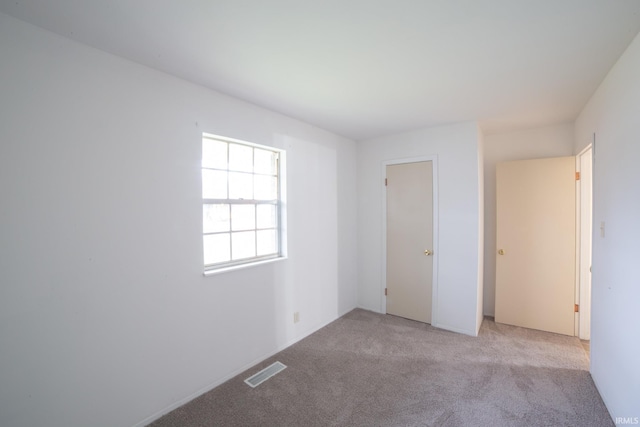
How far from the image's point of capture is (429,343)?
298 centimetres

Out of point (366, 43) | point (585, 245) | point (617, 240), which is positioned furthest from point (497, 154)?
point (366, 43)

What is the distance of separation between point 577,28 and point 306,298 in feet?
10.1

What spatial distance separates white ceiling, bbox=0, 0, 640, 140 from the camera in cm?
135

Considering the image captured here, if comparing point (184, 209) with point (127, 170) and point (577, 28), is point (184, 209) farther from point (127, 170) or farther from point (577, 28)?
point (577, 28)

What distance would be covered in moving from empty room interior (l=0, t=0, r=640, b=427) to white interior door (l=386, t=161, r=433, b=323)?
0.04 m

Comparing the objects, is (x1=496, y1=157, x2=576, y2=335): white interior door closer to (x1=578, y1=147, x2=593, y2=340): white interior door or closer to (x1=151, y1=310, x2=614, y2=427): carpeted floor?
(x1=578, y1=147, x2=593, y2=340): white interior door

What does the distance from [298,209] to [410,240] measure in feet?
5.28

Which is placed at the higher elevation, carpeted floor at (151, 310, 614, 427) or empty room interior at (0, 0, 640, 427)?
empty room interior at (0, 0, 640, 427)

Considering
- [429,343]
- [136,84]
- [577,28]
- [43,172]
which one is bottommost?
[429,343]

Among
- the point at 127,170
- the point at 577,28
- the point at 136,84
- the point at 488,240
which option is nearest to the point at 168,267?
the point at 127,170

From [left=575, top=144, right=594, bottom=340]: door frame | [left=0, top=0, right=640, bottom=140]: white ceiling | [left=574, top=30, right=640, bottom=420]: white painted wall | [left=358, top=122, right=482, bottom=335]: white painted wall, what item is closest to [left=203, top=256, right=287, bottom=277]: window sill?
[left=0, top=0, right=640, bottom=140]: white ceiling

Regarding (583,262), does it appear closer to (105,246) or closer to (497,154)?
(497,154)

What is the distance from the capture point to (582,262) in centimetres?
309

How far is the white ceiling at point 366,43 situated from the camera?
1.35m
